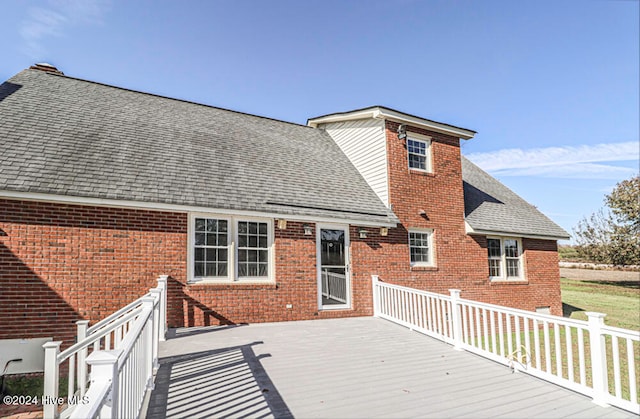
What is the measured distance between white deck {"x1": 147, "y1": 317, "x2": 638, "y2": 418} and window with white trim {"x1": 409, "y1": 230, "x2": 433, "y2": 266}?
4358 mm

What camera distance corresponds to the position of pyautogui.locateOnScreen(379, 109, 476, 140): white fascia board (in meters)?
10.6

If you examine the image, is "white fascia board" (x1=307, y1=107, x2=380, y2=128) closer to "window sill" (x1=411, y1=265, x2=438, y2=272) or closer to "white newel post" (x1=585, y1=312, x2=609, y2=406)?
"window sill" (x1=411, y1=265, x2=438, y2=272)

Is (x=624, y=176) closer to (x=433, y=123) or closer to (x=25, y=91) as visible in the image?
(x=433, y=123)

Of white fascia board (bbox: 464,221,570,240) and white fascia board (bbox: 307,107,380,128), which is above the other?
white fascia board (bbox: 307,107,380,128)

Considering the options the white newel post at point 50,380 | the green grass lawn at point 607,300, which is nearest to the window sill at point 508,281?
the green grass lawn at point 607,300

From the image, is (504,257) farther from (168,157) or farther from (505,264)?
(168,157)

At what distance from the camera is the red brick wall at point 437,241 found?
32.8 ft

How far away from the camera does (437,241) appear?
11.0m

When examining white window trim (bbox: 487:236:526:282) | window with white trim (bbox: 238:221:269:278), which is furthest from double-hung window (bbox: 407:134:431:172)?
window with white trim (bbox: 238:221:269:278)

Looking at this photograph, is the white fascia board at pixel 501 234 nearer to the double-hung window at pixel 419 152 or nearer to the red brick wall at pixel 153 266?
the red brick wall at pixel 153 266

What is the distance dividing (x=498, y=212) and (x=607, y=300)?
12.2 m

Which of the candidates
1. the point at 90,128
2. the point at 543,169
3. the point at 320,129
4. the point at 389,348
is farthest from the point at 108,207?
the point at 543,169

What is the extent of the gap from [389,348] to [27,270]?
6.99m

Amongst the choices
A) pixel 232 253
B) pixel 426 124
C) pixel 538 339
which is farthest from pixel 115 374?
pixel 426 124
